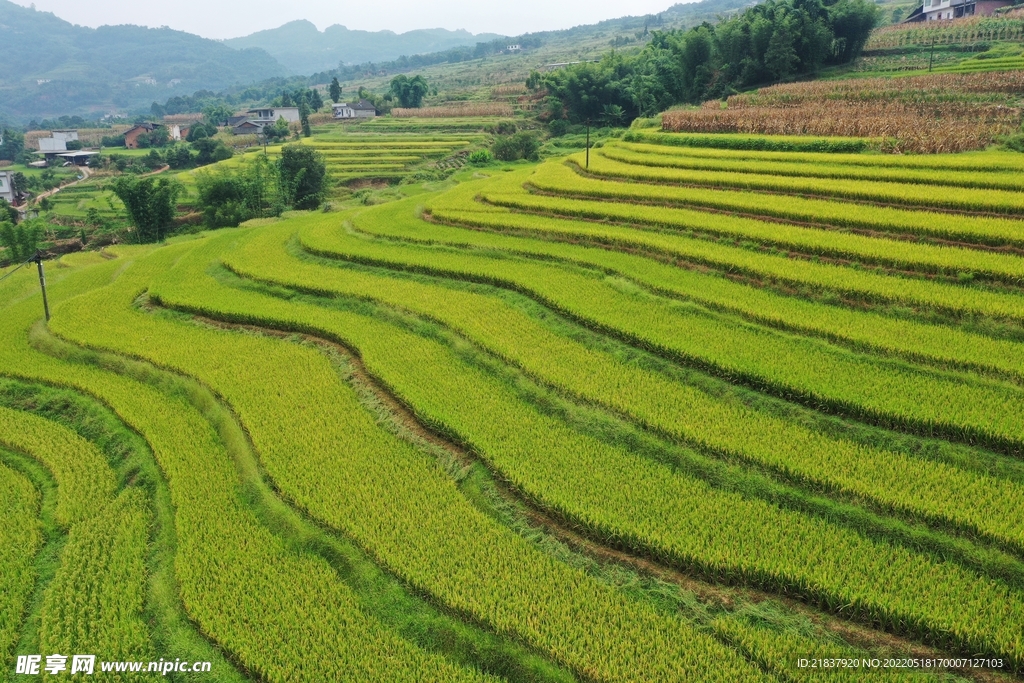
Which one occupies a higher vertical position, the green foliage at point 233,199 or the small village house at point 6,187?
the small village house at point 6,187

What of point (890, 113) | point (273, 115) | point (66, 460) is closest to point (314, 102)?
point (273, 115)

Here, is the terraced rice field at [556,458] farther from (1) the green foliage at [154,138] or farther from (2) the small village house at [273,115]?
(1) the green foliage at [154,138]

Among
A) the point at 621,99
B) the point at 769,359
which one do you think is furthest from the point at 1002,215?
the point at 621,99

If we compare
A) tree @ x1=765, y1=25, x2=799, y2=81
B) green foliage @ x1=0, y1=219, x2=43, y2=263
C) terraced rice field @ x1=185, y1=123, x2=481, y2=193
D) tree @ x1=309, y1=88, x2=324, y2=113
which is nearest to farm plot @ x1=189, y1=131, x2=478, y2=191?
terraced rice field @ x1=185, y1=123, x2=481, y2=193

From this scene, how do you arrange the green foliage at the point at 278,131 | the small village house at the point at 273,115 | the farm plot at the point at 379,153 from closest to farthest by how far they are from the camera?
the farm plot at the point at 379,153 → the green foliage at the point at 278,131 → the small village house at the point at 273,115

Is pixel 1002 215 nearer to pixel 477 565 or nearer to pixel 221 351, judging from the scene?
pixel 477 565

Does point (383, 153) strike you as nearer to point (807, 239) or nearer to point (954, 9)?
point (807, 239)

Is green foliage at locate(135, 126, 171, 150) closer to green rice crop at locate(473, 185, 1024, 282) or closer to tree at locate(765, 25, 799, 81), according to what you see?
tree at locate(765, 25, 799, 81)

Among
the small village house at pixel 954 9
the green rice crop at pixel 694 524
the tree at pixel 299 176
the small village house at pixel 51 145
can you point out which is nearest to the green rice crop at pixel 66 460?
the green rice crop at pixel 694 524
